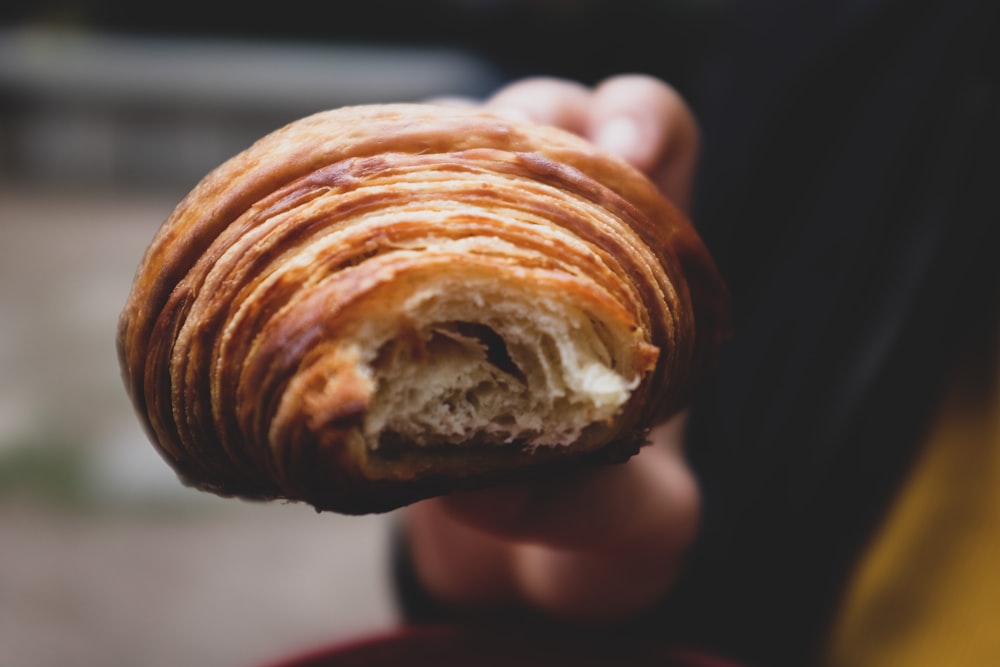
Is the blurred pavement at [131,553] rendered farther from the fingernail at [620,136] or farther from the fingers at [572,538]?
the fingernail at [620,136]

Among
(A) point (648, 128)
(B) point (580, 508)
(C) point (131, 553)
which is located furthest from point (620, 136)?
(C) point (131, 553)

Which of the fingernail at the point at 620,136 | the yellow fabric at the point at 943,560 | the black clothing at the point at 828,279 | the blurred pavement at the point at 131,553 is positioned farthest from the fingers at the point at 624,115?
the blurred pavement at the point at 131,553

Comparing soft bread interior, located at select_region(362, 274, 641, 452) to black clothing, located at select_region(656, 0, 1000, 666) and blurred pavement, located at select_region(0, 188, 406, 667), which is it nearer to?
black clothing, located at select_region(656, 0, 1000, 666)

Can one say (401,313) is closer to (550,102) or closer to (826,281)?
(550,102)

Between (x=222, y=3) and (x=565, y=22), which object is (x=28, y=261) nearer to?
(x=222, y=3)

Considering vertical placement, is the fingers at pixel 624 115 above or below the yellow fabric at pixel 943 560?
above

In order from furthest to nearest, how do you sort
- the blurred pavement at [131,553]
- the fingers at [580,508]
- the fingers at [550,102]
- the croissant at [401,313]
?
the blurred pavement at [131,553]
the fingers at [550,102]
the fingers at [580,508]
the croissant at [401,313]

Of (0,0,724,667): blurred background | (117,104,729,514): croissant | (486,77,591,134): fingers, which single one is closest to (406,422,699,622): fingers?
(117,104,729,514): croissant
